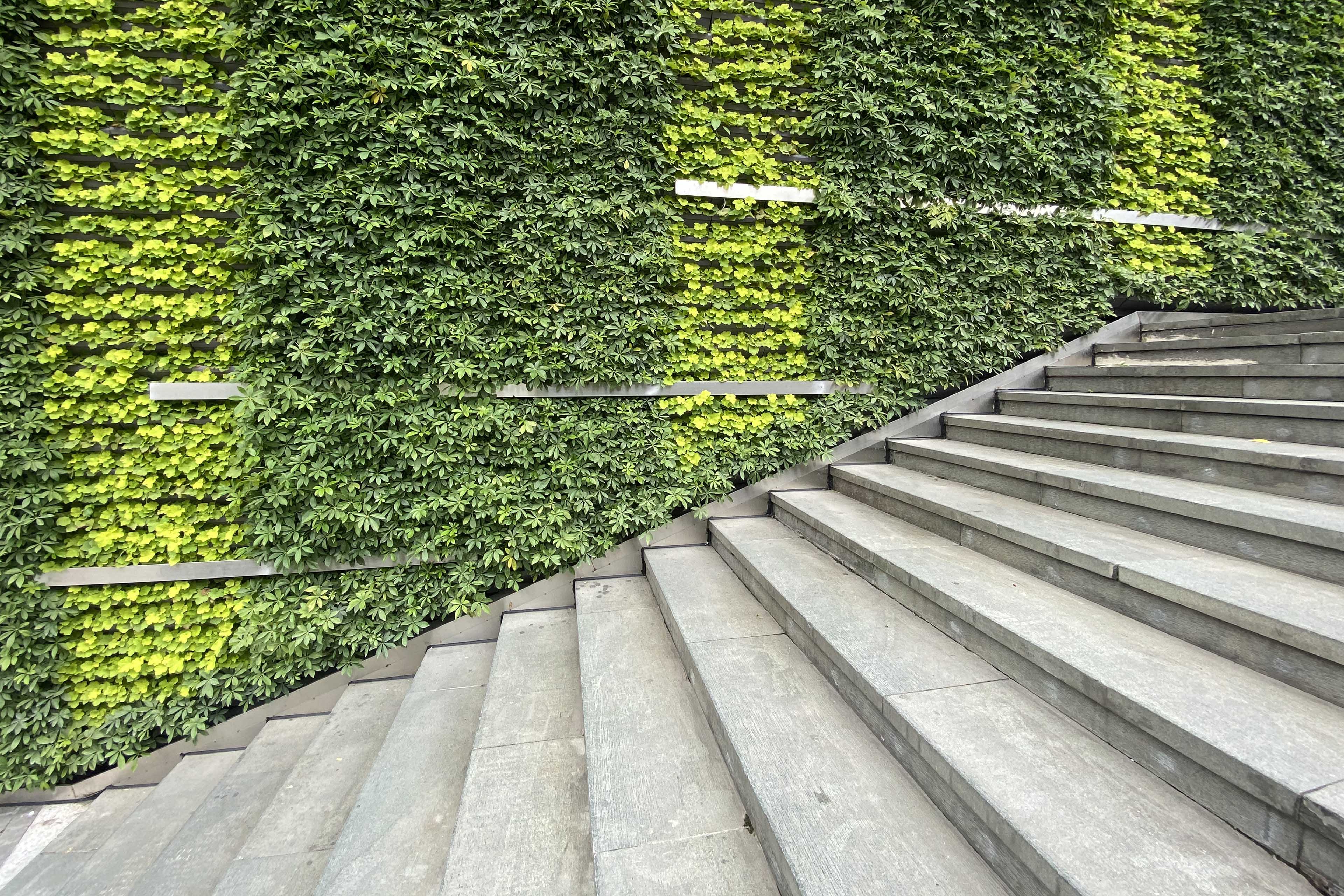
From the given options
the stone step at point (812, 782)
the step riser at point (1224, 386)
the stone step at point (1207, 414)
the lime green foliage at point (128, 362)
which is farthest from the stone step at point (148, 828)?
the step riser at point (1224, 386)

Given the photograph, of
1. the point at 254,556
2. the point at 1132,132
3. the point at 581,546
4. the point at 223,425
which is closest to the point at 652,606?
the point at 581,546

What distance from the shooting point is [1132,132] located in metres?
4.32

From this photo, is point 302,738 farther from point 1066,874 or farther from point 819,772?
point 1066,874

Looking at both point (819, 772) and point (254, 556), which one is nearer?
point (819, 772)

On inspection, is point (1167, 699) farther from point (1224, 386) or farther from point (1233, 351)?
point (1233, 351)

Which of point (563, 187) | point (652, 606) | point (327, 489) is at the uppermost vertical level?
point (563, 187)

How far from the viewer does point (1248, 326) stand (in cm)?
375

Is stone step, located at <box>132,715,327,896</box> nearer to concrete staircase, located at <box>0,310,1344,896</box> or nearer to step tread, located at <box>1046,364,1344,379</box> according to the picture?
concrete staircase, located at <box>0,310,1344,896</box>

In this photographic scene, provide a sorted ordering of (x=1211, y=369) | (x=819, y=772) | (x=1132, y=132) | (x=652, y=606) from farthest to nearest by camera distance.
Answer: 1. (x=1132, y=132)
2. (x=652, y=606)
3. (x=1211, y=369)
4. (x=819, y=772)

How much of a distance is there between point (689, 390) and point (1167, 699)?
289cm

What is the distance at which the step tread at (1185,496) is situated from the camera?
1.81 meters

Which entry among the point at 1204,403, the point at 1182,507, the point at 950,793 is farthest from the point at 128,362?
the point at 1204,403

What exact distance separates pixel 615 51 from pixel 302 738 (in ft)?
15.6

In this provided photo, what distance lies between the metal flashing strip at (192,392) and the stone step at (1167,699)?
4.03m
